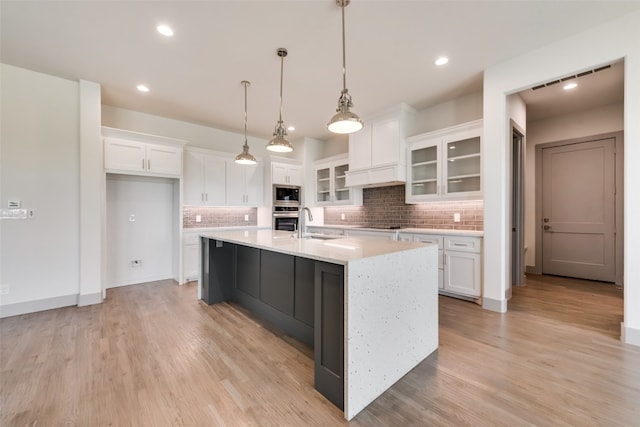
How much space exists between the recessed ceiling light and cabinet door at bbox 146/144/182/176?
211cm

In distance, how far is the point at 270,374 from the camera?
1948mm

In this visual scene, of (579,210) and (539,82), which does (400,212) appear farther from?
(579,210)

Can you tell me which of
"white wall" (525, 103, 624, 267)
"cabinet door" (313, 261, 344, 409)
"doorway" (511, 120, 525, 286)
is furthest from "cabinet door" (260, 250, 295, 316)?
"white wall" (525, 103, 624, 267)

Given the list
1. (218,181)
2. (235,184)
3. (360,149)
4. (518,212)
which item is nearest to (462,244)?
(518,212)

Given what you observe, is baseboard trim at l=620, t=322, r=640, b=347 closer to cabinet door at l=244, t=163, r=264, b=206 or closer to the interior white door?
the interior white door

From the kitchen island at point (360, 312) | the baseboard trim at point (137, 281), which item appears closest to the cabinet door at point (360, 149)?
the kitchen island at point (360, 312)

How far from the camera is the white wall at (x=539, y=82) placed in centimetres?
232

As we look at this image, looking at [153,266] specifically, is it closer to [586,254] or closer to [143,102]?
[143,102]

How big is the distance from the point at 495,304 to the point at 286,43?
12.1 ft

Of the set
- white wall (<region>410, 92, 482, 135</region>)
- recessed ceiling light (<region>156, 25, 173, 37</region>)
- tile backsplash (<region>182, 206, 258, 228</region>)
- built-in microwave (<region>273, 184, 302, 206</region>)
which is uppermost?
recessed ceiling light (<region>156, 25, 173, 37</region>)

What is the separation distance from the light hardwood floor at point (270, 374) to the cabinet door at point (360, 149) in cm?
265

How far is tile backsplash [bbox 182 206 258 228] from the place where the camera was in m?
4.99

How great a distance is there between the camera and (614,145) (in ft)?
13.7

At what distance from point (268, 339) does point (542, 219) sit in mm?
5243
